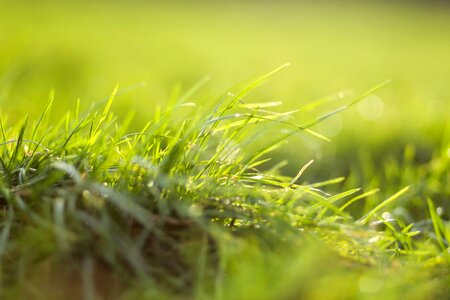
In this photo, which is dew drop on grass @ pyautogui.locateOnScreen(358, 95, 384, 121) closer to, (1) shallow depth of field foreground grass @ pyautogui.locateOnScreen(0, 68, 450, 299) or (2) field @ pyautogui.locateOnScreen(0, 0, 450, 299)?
(2) field @ pyautogui.locateOnScreen(0, 0, 450, 299)

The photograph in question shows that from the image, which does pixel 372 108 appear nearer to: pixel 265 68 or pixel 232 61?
pixel 265 68

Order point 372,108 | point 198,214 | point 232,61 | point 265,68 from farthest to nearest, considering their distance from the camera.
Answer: point 232,61
point 265,68
point 372,108
point 198,214

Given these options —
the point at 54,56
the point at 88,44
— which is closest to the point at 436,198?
the point at 54,56

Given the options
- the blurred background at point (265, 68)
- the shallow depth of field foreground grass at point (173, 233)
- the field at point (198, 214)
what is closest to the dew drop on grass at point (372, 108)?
the blurred background at point (265, 68)

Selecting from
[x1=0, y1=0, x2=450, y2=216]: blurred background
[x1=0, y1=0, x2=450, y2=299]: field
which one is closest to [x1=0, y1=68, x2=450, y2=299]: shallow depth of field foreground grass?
[x1=0, y1=0, x2=450, y2=299]: field

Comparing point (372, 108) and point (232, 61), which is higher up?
point (372, 108)

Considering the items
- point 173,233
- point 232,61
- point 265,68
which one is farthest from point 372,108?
point 173,233

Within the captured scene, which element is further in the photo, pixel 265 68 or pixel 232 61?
pixel 232 61

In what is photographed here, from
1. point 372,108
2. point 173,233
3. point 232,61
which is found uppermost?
point 173,233
